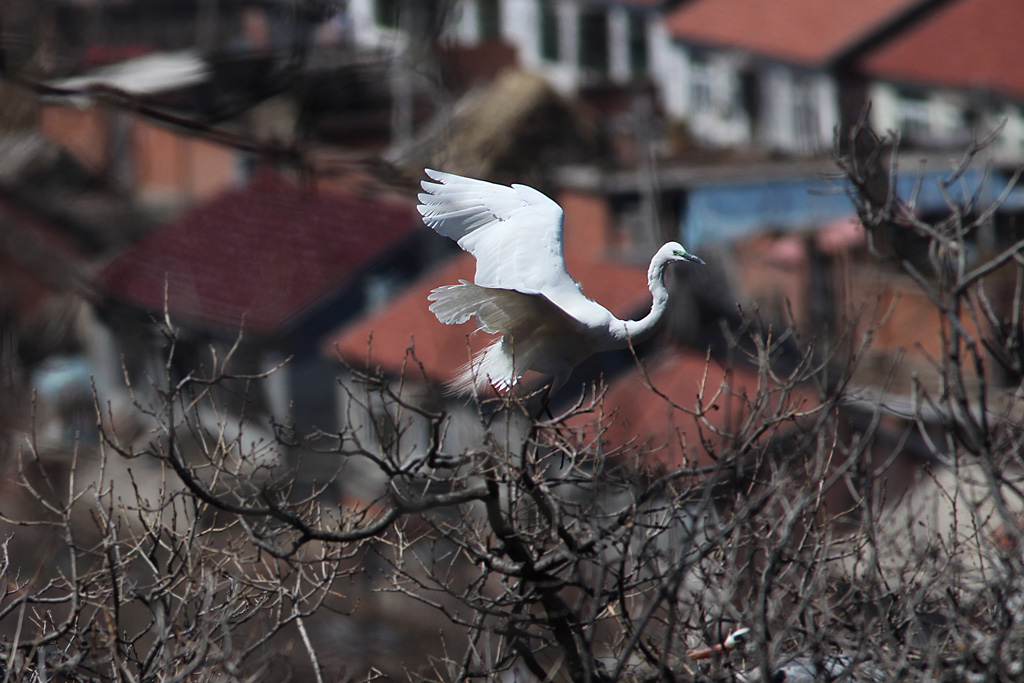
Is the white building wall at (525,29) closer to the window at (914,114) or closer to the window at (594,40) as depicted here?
the window at (594,40)

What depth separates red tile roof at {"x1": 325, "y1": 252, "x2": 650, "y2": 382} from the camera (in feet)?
48.1

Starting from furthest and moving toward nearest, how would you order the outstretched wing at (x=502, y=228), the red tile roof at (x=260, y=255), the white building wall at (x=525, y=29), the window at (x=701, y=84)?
the white building wall at (x=525, y=29)
the window at (x=701, y=84)
the red tile roof at (x=260, y=255)
the outstretched wing at (x=502, y=228)

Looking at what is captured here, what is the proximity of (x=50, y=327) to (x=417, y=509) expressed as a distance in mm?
8921

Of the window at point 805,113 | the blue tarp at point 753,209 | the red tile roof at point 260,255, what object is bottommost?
the blue tarp at point 753,209

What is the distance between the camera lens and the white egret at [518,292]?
5805 millimetres

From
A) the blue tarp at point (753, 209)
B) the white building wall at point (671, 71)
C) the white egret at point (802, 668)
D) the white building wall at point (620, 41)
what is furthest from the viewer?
the white building wall at point (620, 41)

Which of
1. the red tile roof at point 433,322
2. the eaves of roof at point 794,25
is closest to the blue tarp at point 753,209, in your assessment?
the eaves of roof at point 794,25

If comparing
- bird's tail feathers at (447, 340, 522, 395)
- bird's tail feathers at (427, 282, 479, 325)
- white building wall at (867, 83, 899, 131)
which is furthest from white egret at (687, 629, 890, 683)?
white building wall at (867, 83, 899, 131)

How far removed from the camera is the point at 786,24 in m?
29.3

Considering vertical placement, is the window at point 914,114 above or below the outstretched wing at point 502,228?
below

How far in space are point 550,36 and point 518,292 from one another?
30.0m

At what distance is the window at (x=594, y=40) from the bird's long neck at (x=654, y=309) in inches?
1132

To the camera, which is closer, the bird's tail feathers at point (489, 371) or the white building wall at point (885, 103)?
the bird's tail feathers at point (489, 371)

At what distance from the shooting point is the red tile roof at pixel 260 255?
61.4ft
